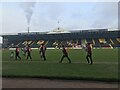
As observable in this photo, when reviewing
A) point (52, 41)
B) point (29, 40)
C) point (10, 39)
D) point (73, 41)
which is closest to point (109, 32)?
point (73, 41)

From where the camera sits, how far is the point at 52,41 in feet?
403

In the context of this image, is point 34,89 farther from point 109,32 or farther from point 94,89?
point 109,32

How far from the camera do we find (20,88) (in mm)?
13984

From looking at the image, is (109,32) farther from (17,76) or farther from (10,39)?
(17,76)

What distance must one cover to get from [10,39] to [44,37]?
1486 cm

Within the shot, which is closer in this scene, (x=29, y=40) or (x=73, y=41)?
(x=73, y=41)

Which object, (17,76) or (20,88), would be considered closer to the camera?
(20,88)

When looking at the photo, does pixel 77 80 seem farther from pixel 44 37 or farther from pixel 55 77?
pixel 44 37

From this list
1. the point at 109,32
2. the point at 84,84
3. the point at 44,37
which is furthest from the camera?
the point at 44,37

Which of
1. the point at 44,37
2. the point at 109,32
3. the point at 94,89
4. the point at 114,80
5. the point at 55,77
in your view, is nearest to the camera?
the point at 94,89

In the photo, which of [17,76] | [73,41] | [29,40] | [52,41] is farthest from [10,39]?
[17,76]

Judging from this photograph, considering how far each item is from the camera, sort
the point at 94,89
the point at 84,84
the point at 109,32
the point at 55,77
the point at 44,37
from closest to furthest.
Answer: the point at 94,89 → the point at 84,84 → the point at 55,77 → the point at 109,32 → the point at 44,37

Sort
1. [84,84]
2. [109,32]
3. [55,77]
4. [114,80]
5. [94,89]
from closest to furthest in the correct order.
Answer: [94,89] < [84,84] < [114,80] < [55,77] < [109,32]

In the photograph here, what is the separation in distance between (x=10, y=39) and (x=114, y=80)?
116 metres
